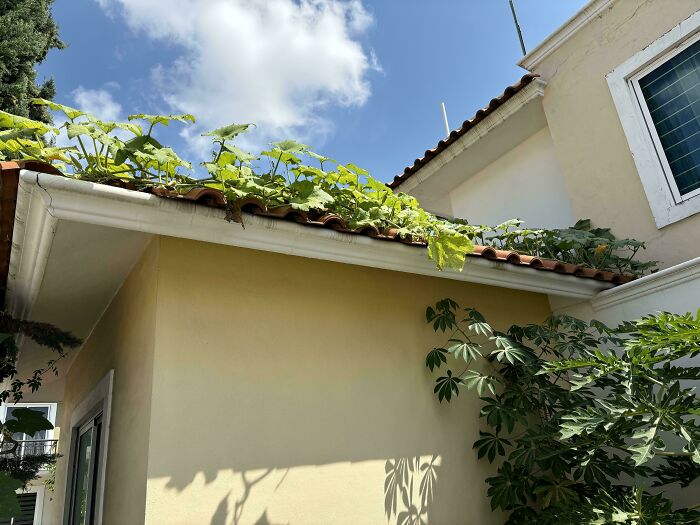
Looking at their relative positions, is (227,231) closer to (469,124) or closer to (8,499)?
(8,499)

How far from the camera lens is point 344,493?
10.3 ft

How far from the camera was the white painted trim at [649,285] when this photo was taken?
12.8ft

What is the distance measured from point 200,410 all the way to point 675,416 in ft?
8.62

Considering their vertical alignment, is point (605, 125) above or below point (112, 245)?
above

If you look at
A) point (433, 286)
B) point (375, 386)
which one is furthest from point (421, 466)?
point (433, 286)

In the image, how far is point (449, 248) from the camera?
3.31m

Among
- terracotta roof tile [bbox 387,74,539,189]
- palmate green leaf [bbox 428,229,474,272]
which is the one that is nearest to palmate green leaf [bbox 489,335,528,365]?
palmate green leaf [bbox 428,229,474,272]

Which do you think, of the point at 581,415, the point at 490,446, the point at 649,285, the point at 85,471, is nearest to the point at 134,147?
the point at 581,415

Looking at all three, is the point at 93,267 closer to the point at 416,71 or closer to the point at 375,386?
the point at 375,386

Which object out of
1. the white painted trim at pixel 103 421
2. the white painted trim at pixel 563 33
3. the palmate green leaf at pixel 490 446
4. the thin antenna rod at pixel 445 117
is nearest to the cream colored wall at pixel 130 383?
the white painted trim at pixel 103 421

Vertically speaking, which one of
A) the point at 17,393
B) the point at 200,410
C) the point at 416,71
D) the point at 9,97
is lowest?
the point at 200,410

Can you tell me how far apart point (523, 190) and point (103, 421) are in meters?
5.35

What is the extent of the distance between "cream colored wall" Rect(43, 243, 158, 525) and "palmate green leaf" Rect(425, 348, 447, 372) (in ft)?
6.26

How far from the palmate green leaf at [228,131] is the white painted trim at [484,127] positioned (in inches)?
166
